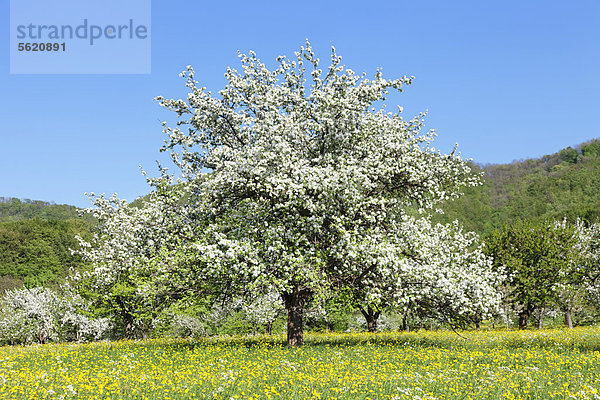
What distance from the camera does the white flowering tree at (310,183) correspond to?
17.7 metres

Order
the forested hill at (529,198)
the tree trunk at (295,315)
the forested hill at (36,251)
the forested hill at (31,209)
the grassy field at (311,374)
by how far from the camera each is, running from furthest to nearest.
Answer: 1. the forested hill at (31,209)
2. the forested hill at (529,198)
3. the forested hill at (36,251)
4. the tree trunk at (295,315)
5. the grassy field at (311,374)

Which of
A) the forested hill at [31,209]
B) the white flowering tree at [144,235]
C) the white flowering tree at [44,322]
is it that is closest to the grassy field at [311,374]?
the white flowering tree at [144,235]

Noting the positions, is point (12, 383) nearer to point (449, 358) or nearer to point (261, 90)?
point (449, 358)

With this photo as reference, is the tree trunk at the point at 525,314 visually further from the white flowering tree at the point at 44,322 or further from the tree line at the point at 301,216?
the white flowering tree at the point at 44,322

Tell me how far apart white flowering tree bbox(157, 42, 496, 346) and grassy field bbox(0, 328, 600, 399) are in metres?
2.64

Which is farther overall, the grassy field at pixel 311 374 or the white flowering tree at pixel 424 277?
the white flowering tree at pixel 424 277

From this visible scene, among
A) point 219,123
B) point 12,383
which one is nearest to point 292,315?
point 219,123

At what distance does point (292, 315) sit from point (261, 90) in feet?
35.1

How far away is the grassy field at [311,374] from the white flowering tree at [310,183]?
2636 mm

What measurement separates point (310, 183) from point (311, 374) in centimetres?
705

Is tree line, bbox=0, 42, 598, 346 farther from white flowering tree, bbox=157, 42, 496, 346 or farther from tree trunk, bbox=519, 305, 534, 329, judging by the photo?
tree trunk, bbox=519, 305, 534, 329

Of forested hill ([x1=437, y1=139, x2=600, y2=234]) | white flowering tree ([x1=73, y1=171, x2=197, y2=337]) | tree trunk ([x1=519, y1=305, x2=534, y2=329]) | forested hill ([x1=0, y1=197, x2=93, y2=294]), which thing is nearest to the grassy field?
white flowering tree ([x1=73, y1=171, x2=197, y2=337])

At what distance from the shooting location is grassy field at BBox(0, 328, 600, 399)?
36.0 feet

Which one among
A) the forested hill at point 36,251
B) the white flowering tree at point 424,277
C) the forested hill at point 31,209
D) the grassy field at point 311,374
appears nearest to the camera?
the grassy field at point 311,374
